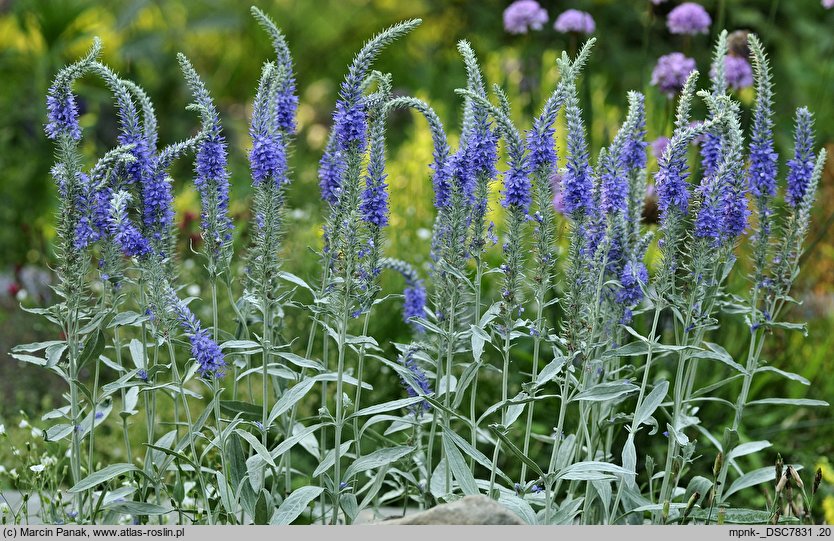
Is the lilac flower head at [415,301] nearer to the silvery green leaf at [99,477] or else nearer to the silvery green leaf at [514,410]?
the silvery green leaf at [514,410]

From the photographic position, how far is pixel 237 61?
10836 millimetres

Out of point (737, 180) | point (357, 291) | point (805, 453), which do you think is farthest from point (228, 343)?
point (805, 453)

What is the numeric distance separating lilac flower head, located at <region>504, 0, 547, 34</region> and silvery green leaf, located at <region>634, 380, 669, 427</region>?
277 centimetres

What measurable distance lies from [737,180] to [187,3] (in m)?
8.61

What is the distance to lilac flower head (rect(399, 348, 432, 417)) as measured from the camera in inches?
126

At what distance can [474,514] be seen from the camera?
2602 mm

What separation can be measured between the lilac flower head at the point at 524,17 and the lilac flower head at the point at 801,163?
2.29 metres

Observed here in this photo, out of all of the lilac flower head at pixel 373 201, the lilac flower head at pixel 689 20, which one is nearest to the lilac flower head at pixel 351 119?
the lilac flower head at pixel 373 201

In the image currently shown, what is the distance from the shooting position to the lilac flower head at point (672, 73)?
14.1 feet

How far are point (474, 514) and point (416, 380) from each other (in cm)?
67

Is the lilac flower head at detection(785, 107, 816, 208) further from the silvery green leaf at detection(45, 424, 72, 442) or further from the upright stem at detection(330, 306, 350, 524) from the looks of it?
the silvery green leaf at detection(45, 424, 72, 442)

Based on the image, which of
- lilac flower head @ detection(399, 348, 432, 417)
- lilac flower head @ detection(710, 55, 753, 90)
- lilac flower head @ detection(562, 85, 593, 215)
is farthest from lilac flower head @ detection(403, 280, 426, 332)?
lilac flower head @ detection(710, 55, 753, 90)

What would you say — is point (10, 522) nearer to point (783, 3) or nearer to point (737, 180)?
point (737, 180)

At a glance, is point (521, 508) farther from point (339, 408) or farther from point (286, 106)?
point (286, 106)
